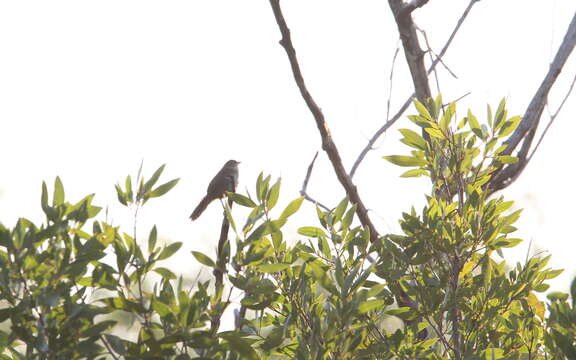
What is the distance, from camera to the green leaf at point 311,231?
297cm

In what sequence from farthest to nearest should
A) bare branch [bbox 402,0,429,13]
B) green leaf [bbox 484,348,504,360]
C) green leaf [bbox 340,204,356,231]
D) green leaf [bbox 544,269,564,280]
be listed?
bare branch [bbox 402,0,429,13] < green leaf [bbox 544,269,564,280] < green leaf [bbox 340,204,356,231] < green leaf [bbox 484,348,504,360]

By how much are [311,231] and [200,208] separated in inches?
56.1

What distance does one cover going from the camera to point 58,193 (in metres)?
2.42

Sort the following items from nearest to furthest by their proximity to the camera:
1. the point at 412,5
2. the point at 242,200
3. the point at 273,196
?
the point at 273,196, the point at 242,200, the point at 412,5

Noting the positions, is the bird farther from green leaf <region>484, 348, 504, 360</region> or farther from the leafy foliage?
green leaf <region>484, 348, 504, 360</region>

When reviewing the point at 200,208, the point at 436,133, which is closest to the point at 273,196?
the point at 436,133

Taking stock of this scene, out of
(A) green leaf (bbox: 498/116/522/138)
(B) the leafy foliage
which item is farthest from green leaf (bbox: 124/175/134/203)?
(A) green leaf (bbox: 498/116/522/138)

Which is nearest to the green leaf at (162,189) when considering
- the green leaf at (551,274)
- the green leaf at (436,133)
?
the green leaf at (436,133)

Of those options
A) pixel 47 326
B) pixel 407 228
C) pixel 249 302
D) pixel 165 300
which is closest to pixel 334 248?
pixel 407 228

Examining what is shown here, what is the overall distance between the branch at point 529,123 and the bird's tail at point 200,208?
165 cm

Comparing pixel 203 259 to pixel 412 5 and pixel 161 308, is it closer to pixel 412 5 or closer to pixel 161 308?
pixel 161 308

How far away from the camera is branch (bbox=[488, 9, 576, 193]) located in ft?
15.1

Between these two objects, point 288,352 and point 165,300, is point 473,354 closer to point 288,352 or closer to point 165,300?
point 288,352

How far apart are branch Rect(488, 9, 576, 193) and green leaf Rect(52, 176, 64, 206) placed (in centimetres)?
277
